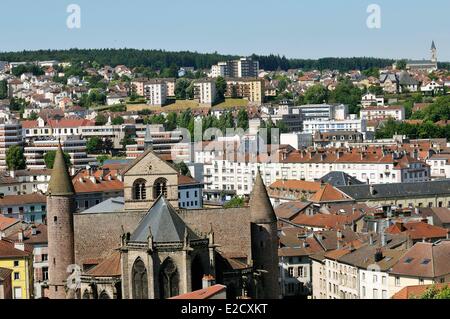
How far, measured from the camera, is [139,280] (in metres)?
38.0

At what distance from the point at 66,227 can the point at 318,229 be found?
72.0ft

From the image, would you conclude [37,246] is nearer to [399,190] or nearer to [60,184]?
[60,184]

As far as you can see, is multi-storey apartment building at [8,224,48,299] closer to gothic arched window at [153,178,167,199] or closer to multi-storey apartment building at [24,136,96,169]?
gothic arched window at [153,178,167,199]

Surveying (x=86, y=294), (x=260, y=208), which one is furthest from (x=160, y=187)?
(x=86, y=294)

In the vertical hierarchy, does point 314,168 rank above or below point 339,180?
below

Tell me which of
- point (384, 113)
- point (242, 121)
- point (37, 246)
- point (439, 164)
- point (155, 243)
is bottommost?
point (439, 164)

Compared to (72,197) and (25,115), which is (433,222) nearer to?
(72,197)

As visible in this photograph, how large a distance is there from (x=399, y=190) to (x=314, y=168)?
937 inches

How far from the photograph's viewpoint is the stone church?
37719 mm

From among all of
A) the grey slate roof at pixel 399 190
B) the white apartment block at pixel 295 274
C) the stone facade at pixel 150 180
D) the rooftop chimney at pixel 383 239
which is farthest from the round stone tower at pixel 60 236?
the grey slate roof at pixel 399 190

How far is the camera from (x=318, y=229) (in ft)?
200

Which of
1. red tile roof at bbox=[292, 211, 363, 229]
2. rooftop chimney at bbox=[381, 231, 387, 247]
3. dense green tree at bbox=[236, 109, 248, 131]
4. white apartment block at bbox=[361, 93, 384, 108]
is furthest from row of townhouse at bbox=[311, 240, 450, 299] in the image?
white apartment block at bbox=[361, 93, 384, 108]
